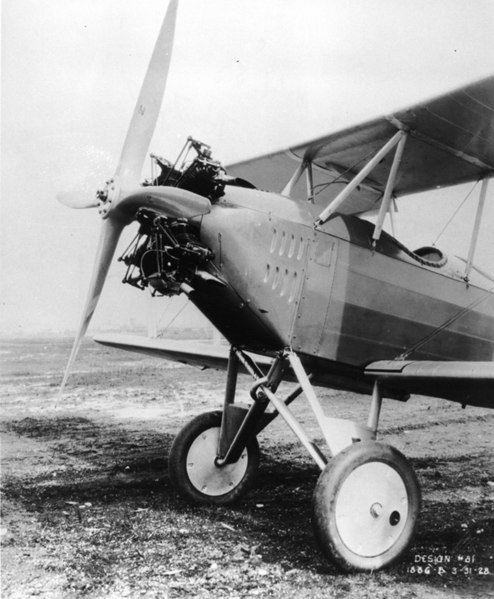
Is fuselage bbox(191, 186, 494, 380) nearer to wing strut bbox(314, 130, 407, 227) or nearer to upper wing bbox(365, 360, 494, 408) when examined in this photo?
wing strut bbox(314, 130, 407, 227)

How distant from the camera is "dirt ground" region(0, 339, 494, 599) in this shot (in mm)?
3096

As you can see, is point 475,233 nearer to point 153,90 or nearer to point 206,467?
point 153,90

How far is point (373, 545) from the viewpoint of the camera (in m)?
3.41

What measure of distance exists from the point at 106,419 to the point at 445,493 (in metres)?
5.70

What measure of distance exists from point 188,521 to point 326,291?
211cm

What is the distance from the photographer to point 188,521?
4.24 m

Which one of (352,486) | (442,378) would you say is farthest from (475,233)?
(352,486)

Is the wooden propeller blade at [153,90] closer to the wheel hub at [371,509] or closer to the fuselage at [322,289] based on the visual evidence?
the fuselage at [322,289]

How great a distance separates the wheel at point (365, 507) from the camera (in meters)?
3.24

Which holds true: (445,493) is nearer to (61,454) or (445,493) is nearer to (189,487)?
(189,487)

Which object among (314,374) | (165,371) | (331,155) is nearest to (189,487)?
(314,374)

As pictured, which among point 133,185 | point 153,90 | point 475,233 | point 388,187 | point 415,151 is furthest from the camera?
point 475,233

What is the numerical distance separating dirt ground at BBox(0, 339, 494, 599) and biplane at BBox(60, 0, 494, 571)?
285 mm

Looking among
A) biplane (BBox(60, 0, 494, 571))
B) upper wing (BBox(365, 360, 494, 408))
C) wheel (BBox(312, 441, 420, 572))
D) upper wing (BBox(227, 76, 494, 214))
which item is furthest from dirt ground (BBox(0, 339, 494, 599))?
upper wing (BBox(227, 76, 494, 214))
